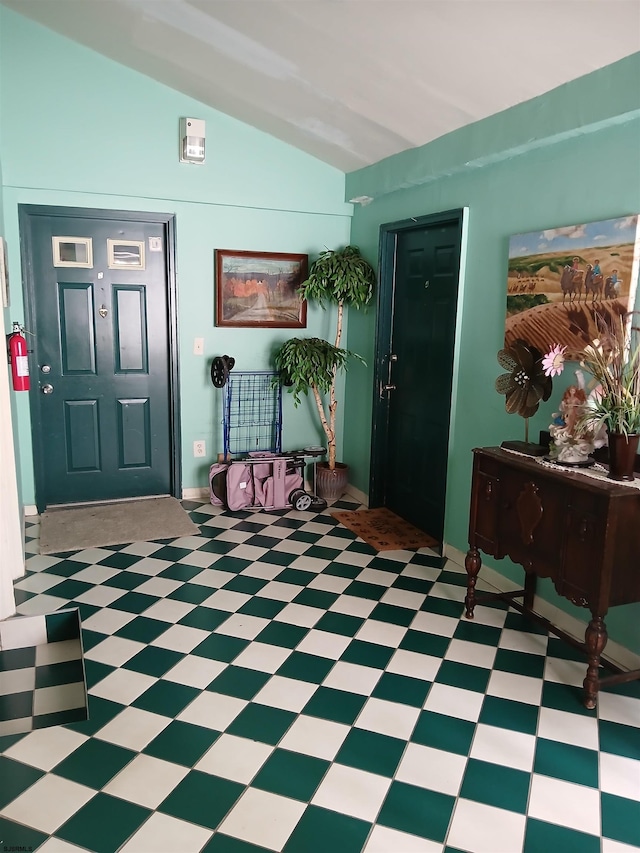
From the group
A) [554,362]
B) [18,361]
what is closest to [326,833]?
→ [554,362]

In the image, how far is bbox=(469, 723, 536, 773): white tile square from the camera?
225 cm

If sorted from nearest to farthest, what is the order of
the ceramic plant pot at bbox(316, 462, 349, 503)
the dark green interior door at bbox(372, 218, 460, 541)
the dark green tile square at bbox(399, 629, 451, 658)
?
the dark green tile square at bbox(399, 629, 451, 658) < the dark green interior door at bbox(372, 218, 460, 541) < the ceramic plant pot at bbox(316, 462, 349, 503)

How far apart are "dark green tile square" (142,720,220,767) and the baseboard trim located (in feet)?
5.64

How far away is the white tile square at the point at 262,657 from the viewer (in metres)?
2.79

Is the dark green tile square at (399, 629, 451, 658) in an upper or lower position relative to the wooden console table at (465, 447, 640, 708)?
lower

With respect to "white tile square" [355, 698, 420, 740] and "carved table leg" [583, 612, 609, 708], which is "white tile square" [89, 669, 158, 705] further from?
"carved table leg" [583, 612, 609, 708]

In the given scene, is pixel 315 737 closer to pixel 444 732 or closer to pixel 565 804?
pixel 444 732

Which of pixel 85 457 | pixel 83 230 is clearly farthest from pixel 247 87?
pixel 85 457

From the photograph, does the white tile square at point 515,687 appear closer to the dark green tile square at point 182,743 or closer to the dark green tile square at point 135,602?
the dark green tile square at point 182,743

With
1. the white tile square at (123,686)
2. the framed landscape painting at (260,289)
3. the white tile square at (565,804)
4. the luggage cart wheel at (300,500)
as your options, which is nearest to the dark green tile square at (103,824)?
the white tile square at (123,686)

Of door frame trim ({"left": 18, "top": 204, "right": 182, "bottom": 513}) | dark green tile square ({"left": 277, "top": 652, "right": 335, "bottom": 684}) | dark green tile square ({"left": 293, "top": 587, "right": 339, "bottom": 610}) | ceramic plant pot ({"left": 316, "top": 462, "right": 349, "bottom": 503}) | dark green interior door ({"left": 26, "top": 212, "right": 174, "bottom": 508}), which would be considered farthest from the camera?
ceramic plant pot ({"left": 316, "top": 462, "right": 349, "bottom": 503})

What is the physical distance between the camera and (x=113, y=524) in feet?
14.6

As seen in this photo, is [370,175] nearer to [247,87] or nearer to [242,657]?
[247,87]

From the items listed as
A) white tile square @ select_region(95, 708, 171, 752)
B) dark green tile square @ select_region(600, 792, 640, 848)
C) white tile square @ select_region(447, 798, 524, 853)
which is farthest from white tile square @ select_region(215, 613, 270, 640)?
dark green tile square @ select_region(600, 792, 640, 848)
